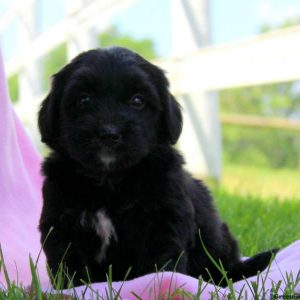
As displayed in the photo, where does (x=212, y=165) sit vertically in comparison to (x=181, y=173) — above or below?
below

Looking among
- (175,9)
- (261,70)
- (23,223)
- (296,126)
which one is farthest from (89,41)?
(23,223)

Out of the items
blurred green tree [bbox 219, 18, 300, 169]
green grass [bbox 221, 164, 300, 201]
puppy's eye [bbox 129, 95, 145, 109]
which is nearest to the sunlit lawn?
puppy's eye [bbox 129, 95, 145, 109]

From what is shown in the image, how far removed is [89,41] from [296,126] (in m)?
3.71

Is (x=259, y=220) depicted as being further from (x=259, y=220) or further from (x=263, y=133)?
(x=263, y=133)

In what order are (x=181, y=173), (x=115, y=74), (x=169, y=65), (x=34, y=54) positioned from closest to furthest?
(x=115, y=74)
(x=181, y=173)
(x=169, y=65)
(x=34, y=54)

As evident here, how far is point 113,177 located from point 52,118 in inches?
17.0

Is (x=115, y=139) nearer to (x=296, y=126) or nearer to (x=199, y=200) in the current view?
(x=199, y=200)

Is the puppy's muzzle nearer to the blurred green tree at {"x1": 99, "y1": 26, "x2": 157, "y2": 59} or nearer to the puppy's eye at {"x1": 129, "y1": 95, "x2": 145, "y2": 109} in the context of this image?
the puppy's eye at {"x1": 129, "y1": 95, "x2": 145, "y2": 109}

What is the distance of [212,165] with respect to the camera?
7137 millimetres

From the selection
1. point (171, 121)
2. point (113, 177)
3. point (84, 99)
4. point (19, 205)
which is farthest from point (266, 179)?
point (84, 99)

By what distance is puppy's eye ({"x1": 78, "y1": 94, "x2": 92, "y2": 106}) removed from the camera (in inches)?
105

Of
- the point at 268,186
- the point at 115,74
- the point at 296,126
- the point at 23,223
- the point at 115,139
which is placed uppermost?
the point at 115,74

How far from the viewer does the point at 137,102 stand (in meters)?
2.68

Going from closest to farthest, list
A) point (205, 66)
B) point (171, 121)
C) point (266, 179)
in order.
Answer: point (171, 121) < point (205, 66) < point (266, 179)
